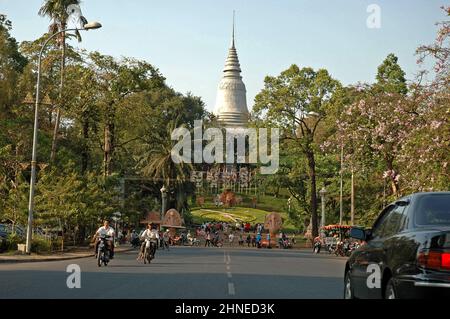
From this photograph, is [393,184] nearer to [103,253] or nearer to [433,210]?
[103,253]

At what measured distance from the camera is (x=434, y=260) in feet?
24.1

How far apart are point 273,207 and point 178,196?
1731 inches

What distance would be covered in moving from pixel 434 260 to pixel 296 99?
2044 inches

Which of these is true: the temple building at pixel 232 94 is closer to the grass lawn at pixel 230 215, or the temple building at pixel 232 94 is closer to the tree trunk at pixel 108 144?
the grass lawn at pixel 230 215

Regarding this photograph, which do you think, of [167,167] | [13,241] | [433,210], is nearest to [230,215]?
[167,167]

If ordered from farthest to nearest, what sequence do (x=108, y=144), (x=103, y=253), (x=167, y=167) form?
(x=167, y=167) → (x=108, y=144) → (x=103, y=253)

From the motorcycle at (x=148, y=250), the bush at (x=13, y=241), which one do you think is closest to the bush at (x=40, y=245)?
the bush at (x=13, y=241)

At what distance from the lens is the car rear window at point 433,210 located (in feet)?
27.0

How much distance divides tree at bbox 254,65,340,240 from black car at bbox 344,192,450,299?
4810 centimetres

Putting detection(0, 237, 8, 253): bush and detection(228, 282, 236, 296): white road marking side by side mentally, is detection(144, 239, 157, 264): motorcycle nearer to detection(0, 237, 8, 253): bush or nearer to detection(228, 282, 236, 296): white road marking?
detection(0, 237, 8, 253): bush

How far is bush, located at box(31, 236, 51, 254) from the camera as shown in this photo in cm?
3362

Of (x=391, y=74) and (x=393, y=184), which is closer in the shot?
(x=393, y=184)
